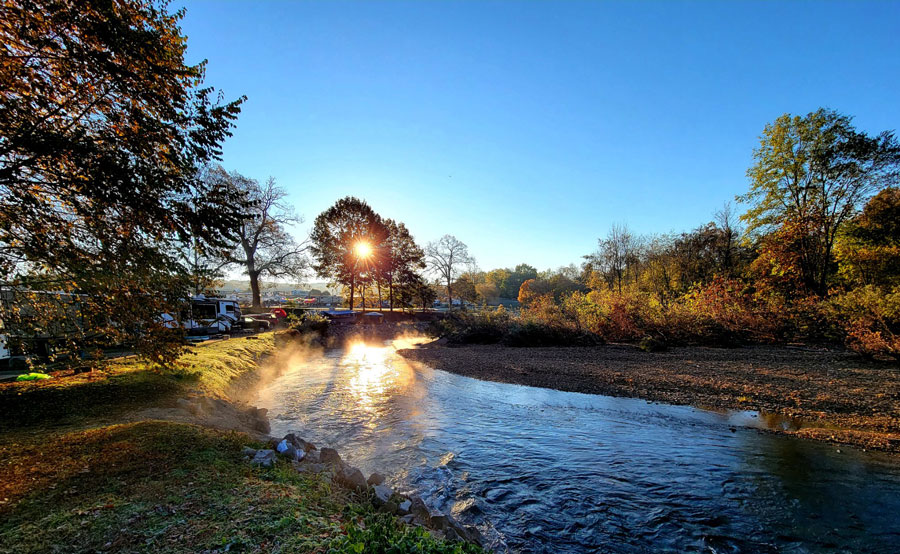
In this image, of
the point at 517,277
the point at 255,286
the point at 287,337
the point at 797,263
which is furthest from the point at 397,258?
the point at 517,277

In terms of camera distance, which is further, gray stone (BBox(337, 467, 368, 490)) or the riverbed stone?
the riverbed stone

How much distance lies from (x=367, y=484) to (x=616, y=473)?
4.33 metres

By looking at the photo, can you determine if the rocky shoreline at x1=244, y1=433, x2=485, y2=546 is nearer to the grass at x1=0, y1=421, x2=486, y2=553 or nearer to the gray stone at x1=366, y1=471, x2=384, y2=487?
the gray stone at x1=366, y1=471, x2=384, y2=487

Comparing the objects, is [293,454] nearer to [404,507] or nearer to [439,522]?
[404,507]

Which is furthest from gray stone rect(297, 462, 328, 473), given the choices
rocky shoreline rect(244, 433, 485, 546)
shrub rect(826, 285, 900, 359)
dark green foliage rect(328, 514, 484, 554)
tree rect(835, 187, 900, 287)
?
tree rect(835, 187, 900, 287)

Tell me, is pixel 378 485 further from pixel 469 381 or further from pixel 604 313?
pixel 604 313

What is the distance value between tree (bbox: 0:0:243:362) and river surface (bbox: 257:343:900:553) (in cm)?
444

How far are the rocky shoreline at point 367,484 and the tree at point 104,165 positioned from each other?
3.24 m

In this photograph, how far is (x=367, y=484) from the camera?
4.77 metres

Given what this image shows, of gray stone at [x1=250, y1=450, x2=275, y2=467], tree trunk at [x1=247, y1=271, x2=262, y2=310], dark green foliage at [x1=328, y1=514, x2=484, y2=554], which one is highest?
tree trunk at [x1=247, y1=271, x2=262, y2=310]

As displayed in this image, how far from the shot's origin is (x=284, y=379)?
1478cm

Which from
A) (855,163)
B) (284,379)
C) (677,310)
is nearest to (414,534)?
(284,379)

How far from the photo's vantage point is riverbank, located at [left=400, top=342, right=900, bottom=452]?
7730 mm

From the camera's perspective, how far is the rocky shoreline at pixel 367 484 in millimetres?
4043
